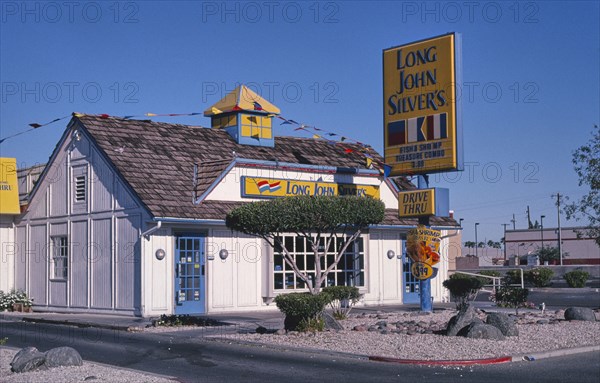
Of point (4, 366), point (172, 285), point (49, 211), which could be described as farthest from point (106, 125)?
point (4, 366)

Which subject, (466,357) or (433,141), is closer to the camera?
(466,357)

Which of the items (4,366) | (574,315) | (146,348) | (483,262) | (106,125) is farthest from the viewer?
(483,262)

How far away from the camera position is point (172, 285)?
24641mm

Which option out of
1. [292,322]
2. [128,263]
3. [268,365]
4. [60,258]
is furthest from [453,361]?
[60,258]

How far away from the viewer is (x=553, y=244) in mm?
93375

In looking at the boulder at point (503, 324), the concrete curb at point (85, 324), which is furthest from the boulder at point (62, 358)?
the boulder at point (503, 324)

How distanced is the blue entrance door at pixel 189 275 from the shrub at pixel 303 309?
6.91 meters

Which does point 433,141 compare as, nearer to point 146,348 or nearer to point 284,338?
point 284,338

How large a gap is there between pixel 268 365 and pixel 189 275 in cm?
1117

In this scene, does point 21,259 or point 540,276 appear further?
point 540,276

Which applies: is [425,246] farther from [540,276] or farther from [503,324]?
[540,276]

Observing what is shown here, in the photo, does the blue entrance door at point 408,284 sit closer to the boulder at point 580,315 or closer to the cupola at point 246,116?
the cupola at point 246,116

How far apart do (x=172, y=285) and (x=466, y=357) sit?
12132mm

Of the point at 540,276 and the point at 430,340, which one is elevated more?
the point at 430,340
